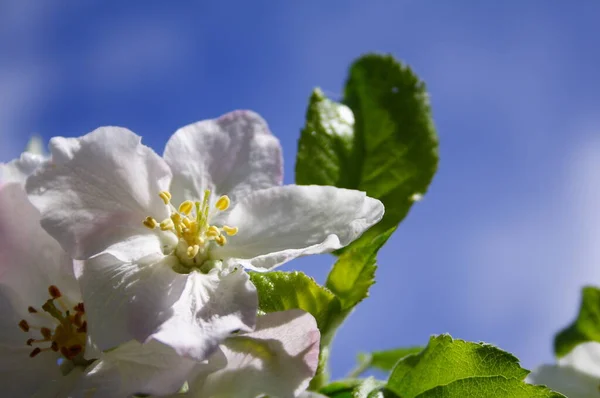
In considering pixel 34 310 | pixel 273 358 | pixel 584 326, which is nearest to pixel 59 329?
pixel 34 310

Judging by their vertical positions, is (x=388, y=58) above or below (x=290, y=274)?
above

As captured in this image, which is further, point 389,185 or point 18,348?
point 389,185

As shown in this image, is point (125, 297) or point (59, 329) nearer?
point (125, 297)

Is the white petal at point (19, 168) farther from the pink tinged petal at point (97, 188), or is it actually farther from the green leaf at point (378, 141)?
the green leaf at point (378, 141)

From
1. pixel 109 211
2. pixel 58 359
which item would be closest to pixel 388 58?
pixel 109 211

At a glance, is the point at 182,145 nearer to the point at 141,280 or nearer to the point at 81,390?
the point at 141,280

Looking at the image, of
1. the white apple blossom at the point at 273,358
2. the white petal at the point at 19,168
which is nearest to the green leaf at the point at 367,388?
the white apple blossom at the point at 273,358

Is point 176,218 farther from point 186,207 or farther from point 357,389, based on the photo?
point 357,389
